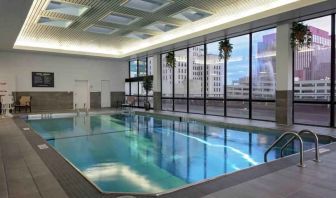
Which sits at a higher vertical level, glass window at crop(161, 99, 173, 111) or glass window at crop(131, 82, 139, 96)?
glass window at crop(131, 82, 139, 96)

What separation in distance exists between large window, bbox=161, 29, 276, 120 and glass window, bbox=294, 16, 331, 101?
0.94 metres

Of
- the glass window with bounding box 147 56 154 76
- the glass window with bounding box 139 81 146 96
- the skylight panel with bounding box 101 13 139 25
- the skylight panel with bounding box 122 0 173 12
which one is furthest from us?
the glass window with bounding box 139 81 146 96

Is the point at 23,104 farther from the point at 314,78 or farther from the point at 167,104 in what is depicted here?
the point at 314,78

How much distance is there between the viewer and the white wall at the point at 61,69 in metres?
12.1

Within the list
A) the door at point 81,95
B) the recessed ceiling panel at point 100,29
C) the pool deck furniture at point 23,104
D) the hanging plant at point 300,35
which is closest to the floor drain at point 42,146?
the recessed ceiling panel at point 100,29

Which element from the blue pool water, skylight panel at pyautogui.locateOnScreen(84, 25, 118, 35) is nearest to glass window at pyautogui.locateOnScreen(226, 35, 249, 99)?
the blue pool water

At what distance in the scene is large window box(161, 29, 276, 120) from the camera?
8.55m

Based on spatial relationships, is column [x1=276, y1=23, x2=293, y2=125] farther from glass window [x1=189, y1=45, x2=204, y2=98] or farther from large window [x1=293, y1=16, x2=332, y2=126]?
glass window [x1=189, y1=45, x2=204, y2=98]

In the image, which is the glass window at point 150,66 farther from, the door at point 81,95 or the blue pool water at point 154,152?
the blue pool water at point 154,152

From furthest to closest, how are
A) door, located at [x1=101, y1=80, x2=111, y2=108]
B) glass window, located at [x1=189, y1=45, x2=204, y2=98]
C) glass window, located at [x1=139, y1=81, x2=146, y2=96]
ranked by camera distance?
door, located at [x1=101, y1=80, x2=111, y2=108]
glass window, located at [x1=139, y1=81, x2=146, y2=96]
glass window, located at [x1=189, y1=45, x2=204, y2=98]

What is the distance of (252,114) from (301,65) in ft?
7.28

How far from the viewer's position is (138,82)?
15180mm

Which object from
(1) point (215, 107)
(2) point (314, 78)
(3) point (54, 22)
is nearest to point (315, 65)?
(2) point (314, 78)

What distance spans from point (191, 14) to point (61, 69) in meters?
8.79
